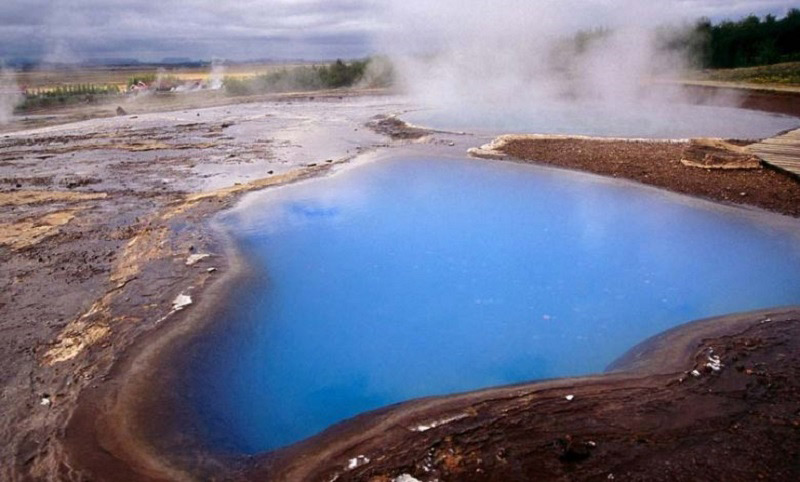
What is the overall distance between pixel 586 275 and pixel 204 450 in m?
3.60

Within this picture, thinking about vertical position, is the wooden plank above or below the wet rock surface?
above

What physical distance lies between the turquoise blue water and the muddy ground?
0.35 m

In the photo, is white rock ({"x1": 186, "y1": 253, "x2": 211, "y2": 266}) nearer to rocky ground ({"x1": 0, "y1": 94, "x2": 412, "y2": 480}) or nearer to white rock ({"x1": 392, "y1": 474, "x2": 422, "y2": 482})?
rocky ground ({"x1": 0, "y1": 94, "x2": 412, "y2": 480})

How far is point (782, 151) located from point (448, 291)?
724 cm

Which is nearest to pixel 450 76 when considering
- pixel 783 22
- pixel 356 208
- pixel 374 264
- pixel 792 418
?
pixel 783 22

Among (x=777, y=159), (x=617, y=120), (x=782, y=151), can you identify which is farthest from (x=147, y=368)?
(x=617, y=120)

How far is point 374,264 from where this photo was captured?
18.1 ft

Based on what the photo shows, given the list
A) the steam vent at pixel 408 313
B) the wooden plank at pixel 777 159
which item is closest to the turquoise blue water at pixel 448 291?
the steam vent at pixel 408 313

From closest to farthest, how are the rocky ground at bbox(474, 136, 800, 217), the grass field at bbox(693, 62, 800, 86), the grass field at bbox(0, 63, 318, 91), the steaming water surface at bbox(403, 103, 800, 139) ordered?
the rocky ground at bbox(474, 136, 800, 217) → the steaming water surface at bbox(403, 103, 800, 139) → the grass field at bbox(693, 62, 800, 86) → the grass field at bbox(0, 63, 318, 91)

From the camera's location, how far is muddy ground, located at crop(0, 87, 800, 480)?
2.81 meters

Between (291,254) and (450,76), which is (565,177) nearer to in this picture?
(291,254)

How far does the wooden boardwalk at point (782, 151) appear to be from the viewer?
800 centimetres

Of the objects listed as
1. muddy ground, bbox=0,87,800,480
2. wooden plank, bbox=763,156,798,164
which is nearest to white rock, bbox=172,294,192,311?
muddy ground, bbox=0,87,800,480

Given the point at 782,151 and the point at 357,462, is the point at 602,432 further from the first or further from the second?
the point at 782,151
